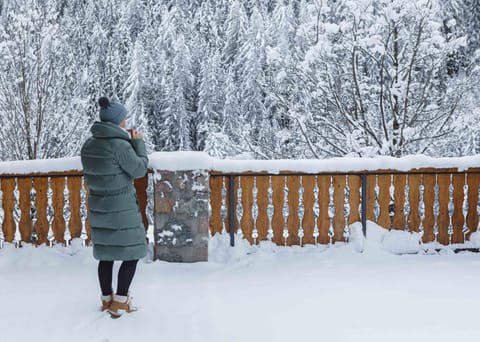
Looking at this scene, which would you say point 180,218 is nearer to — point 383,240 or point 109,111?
point 109,111

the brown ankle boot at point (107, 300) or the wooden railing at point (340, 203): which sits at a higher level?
the wooden railing at point (340, 203)

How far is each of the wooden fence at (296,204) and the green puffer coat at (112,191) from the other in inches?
75.1

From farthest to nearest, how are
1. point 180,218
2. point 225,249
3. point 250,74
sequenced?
point 250,74, point 225,249, point 180,218

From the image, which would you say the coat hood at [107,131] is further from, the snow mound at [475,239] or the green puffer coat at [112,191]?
the snow mound at [475,239]

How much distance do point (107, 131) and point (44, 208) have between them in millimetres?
2579

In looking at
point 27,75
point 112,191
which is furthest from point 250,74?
point 112,191

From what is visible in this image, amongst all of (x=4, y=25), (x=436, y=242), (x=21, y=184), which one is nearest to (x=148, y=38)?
(x=4, y=25)

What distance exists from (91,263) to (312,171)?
2.72 metres

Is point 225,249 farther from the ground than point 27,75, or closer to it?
closer to it

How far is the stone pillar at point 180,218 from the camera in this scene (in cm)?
565

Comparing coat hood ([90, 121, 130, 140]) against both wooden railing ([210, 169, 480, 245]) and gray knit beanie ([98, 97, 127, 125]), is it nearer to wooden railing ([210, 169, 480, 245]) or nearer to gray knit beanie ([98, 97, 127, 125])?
gray knit beanie ([98, 97, 127, 125])

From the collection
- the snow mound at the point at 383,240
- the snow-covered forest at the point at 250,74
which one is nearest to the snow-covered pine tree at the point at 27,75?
the snow-covered forest at the point at 250,74

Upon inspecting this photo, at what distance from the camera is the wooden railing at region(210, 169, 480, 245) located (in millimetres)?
6039

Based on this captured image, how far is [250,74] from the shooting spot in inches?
676
